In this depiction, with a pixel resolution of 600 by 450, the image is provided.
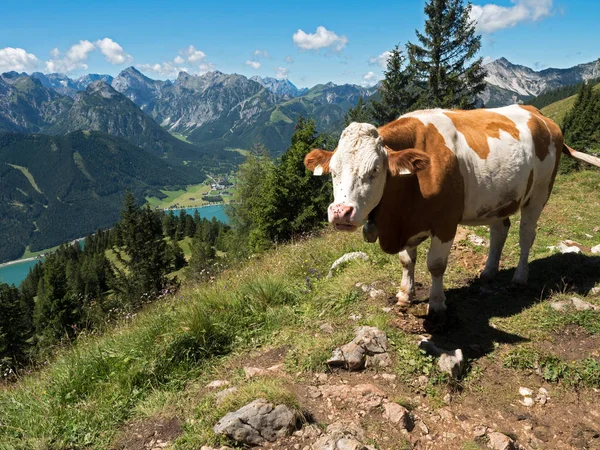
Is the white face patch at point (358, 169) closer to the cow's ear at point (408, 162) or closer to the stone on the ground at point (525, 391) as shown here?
the cow's ear at point (408, 162)

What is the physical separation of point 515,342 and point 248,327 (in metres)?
3.60

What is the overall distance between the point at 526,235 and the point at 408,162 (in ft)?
11.9

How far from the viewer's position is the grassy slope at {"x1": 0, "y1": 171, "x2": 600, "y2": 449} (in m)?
3.79

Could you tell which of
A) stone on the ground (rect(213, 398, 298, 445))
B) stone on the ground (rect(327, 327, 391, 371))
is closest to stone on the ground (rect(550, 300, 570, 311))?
stone on the ground (rect(327, 327, 391, 371))

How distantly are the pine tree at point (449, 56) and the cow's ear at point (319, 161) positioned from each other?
27.6 m

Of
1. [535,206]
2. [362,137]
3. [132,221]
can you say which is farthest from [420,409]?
[132,221]

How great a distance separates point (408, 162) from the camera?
3971 millimetres

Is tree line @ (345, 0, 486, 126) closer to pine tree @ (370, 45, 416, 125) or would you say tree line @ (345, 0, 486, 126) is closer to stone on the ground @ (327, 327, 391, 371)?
pine tree @ (370, 45, 416, 125)

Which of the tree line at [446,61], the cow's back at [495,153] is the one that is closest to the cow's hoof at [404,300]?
the cow's back at [495,153]

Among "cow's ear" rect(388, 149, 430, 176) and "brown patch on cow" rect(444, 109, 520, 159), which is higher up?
"brown patch on cow" rect(444, 109, 520, 159)

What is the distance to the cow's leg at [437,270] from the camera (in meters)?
4.81

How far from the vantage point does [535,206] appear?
19.9 feet

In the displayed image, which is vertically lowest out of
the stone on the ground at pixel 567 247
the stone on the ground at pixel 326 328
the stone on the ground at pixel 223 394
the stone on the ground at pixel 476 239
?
the stone on the ground at pixel 567 247

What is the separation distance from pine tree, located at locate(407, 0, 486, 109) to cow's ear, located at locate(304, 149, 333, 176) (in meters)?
27.6
